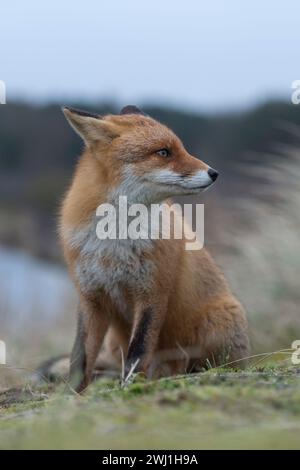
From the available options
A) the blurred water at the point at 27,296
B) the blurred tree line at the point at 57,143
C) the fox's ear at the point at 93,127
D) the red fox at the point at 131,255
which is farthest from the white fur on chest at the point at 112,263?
the blurred tree line at the point at 57,143

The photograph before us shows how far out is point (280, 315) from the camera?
1138 cm

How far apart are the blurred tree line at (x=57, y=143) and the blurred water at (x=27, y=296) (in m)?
11.3

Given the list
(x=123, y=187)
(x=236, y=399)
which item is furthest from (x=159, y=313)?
(x=236, y=399)

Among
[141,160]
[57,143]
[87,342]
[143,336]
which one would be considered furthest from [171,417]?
[57,143]

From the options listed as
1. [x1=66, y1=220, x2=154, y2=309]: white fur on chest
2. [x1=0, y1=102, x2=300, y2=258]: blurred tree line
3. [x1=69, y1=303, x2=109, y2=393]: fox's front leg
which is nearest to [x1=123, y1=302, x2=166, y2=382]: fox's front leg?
[x1=66, y1=220, x2=154, y2=309]: white fur on chest

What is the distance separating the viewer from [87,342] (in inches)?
299

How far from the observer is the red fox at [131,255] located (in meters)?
7.32

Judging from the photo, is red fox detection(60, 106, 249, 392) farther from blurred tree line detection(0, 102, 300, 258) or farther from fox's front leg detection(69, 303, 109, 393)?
blurred tree line detection(0, 102, 300, 258)

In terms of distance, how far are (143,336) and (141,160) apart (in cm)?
144

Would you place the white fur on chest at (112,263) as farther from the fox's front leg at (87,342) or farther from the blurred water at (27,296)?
the blurred water at (27,296)

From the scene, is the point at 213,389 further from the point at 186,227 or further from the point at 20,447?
the point at 186,227

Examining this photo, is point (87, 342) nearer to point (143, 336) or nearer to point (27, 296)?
point (143, 336)

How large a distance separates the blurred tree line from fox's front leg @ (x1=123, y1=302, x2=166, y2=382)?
20.8m

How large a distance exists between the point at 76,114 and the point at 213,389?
286 cm
